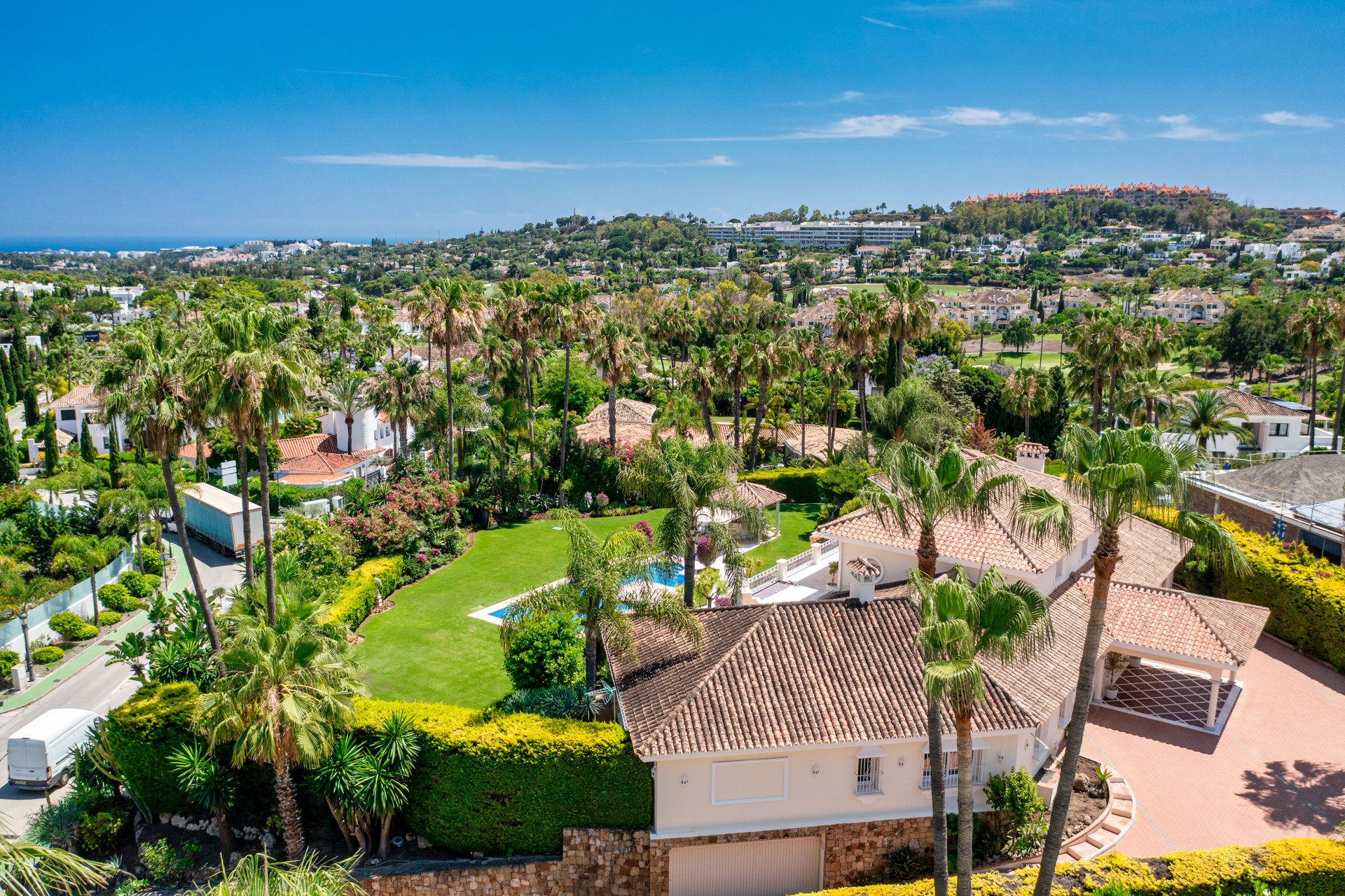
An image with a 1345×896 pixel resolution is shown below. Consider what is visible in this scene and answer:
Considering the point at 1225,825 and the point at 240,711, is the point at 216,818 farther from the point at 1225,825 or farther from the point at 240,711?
the point at 1225,825

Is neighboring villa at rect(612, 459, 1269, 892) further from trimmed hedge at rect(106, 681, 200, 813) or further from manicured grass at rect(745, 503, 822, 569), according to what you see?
manicured grass at rect(745, 503, 822, 569)

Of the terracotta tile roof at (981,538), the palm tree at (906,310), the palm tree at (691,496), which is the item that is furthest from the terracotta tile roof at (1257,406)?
the palm tree at (691,496)

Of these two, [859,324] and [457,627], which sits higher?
[859,324]

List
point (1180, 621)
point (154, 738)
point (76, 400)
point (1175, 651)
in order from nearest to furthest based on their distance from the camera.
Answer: point (154, 738) < point (1175, 651) < point (1180, 621) < point (76, 400)

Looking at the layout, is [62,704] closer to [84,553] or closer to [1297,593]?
[84,553]

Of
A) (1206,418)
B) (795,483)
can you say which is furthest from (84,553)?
(1206,418)

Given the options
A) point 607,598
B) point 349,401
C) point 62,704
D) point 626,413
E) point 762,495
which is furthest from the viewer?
point 626,413

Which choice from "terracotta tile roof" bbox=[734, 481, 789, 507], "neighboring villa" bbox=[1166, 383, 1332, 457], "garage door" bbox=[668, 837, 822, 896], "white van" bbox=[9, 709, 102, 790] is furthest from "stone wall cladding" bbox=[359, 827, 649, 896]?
"neighboring villa" bbox=[1166, 383, 1332, 457]
